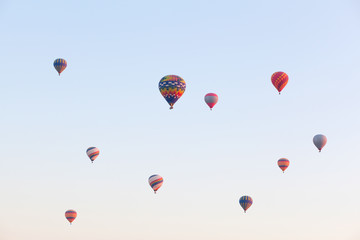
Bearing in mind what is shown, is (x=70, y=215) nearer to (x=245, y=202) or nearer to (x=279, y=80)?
(x=245, y=202)

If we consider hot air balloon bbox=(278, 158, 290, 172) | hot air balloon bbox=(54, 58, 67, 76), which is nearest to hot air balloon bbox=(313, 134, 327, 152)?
hot air balloon bbox=(278, 158, 290, 172)

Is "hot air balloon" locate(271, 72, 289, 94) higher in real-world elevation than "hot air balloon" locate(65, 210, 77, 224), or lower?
higher

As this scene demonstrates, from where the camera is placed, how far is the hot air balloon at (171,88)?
83500 mm

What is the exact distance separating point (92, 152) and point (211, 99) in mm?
20163

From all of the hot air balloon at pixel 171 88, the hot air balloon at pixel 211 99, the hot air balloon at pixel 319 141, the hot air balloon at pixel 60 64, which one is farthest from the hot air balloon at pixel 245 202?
the hot air balloon at pixel 60 64

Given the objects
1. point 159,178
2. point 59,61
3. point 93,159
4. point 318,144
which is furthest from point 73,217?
point 318,144

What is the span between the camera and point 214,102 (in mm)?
93188

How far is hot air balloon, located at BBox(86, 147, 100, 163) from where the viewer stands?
Answer: 321 feet

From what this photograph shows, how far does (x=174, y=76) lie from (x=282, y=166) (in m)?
24.6

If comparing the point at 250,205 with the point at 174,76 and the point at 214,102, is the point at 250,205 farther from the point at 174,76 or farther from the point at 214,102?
the point at 174,76

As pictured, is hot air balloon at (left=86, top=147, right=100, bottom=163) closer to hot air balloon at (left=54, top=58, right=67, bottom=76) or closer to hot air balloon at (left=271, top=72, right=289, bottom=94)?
hot air balloon at (left=54, top=58, right=67, bottom=76)

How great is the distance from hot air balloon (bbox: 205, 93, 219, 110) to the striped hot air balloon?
14.7 meters

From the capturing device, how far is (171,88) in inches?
3285

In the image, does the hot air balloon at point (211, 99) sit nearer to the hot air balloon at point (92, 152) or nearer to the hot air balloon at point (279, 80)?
the hot air balloon at point (279, 80)
